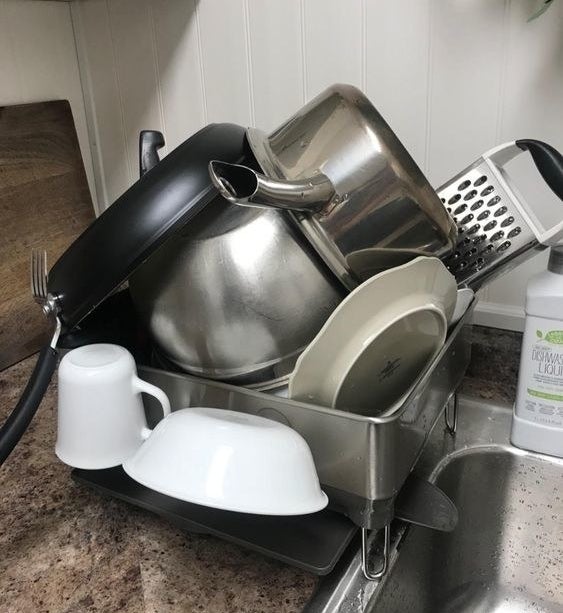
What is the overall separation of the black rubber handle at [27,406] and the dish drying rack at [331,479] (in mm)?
106

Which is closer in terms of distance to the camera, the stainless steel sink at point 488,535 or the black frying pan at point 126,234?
the black frying pan at point 126,234

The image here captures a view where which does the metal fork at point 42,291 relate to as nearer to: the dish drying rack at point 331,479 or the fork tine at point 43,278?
the fork tine at point 43,278

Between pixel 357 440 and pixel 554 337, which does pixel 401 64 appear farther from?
pixel 357 440

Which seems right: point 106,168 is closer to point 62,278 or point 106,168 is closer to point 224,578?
point 62,278

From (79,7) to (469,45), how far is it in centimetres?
Answer: 69

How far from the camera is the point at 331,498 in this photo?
555mm

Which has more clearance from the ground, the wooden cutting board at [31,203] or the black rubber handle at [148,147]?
the black rubber handle at [148,147]

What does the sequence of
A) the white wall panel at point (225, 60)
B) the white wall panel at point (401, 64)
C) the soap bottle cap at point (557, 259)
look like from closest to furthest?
the soap bottle cap at point (557, 259)
the white wall panel at point (401, 64)
the white wall panel at point (225, 60)

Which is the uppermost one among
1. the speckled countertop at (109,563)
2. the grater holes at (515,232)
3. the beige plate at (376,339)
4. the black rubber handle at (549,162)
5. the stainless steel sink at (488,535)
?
the black rubber handle at (549,162)

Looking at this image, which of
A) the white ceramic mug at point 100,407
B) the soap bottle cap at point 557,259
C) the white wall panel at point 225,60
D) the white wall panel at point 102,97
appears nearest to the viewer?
the white ceramic mug at point 100,407

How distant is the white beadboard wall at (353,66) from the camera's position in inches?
30.7

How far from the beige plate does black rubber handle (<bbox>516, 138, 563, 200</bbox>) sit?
0.15 meters

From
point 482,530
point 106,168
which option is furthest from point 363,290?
point 106,168

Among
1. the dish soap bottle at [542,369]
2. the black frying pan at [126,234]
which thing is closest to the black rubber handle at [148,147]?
the black frying pan at [126,234]
